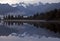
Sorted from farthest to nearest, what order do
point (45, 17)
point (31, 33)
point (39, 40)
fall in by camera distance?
1. point (45, 17)
2. point (31, 33)
3. point (39, 40)

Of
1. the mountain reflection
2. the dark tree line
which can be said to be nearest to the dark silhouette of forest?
the dark tree line

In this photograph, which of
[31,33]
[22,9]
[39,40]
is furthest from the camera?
[22,9]

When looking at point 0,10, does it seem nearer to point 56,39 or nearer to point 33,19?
point 33,19

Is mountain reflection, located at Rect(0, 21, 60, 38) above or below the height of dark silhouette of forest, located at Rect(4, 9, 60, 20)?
above

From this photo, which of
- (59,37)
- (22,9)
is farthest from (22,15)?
(59,37)

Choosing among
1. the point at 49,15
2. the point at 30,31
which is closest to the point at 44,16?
the point at 49,15

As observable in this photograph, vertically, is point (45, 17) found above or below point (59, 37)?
below

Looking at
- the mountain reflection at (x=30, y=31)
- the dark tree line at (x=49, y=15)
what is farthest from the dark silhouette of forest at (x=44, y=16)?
the mountain reflection at (x=30, y=31)

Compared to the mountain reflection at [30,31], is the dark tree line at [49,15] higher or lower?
lower

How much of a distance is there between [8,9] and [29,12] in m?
1.03

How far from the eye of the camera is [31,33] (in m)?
6.17

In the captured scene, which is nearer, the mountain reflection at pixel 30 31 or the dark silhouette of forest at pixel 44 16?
the mountain reflection at pixel 30 31

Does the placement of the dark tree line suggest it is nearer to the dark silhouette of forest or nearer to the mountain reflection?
the dark silhouette of forest

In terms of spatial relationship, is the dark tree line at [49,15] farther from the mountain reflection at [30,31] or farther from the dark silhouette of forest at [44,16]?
the mountain reflection at [30,31]
